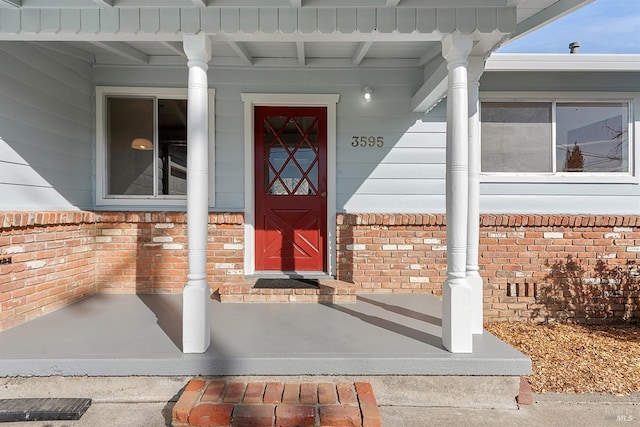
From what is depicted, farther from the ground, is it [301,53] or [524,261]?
[301,53]

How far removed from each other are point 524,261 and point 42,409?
4.64 meters

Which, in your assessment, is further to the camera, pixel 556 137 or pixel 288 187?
pixel 556 137

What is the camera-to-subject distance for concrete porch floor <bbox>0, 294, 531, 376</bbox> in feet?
7.91

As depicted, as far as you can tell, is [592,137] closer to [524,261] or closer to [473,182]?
[524,261]

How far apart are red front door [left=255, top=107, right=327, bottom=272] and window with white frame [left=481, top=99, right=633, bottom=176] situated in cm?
206

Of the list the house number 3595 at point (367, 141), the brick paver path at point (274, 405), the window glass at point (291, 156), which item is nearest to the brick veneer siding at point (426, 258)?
the window glass at point (291, 156)

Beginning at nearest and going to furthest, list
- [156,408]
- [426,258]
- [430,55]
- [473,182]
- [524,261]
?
[156,408] → [473,182] → [430,55] → [426,258] → [524,261]

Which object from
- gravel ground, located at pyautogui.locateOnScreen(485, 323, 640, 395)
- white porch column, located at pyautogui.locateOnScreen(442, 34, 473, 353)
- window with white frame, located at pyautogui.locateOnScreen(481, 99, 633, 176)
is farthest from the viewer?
window with white frame, located at pyautogui.locateOnScreen(481, 99, 633, 176)

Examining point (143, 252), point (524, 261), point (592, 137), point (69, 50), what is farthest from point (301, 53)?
point (592, 137)

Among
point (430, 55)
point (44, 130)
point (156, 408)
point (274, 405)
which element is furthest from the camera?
point (430, 55)

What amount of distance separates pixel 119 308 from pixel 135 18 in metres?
2.55

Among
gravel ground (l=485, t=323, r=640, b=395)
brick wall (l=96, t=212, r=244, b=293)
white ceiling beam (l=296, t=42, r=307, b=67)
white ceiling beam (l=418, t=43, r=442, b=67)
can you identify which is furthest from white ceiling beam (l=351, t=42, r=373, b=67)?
gravel ground (l=485, t=323, r=640, b=395)

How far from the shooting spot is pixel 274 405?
2.13m

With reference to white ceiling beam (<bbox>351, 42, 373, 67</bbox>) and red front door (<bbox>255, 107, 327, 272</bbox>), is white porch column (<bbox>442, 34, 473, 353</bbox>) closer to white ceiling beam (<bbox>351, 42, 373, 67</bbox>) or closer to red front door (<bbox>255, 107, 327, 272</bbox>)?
white ceiling beam (<bbox>351, 42, 373, 67</bbox>)
